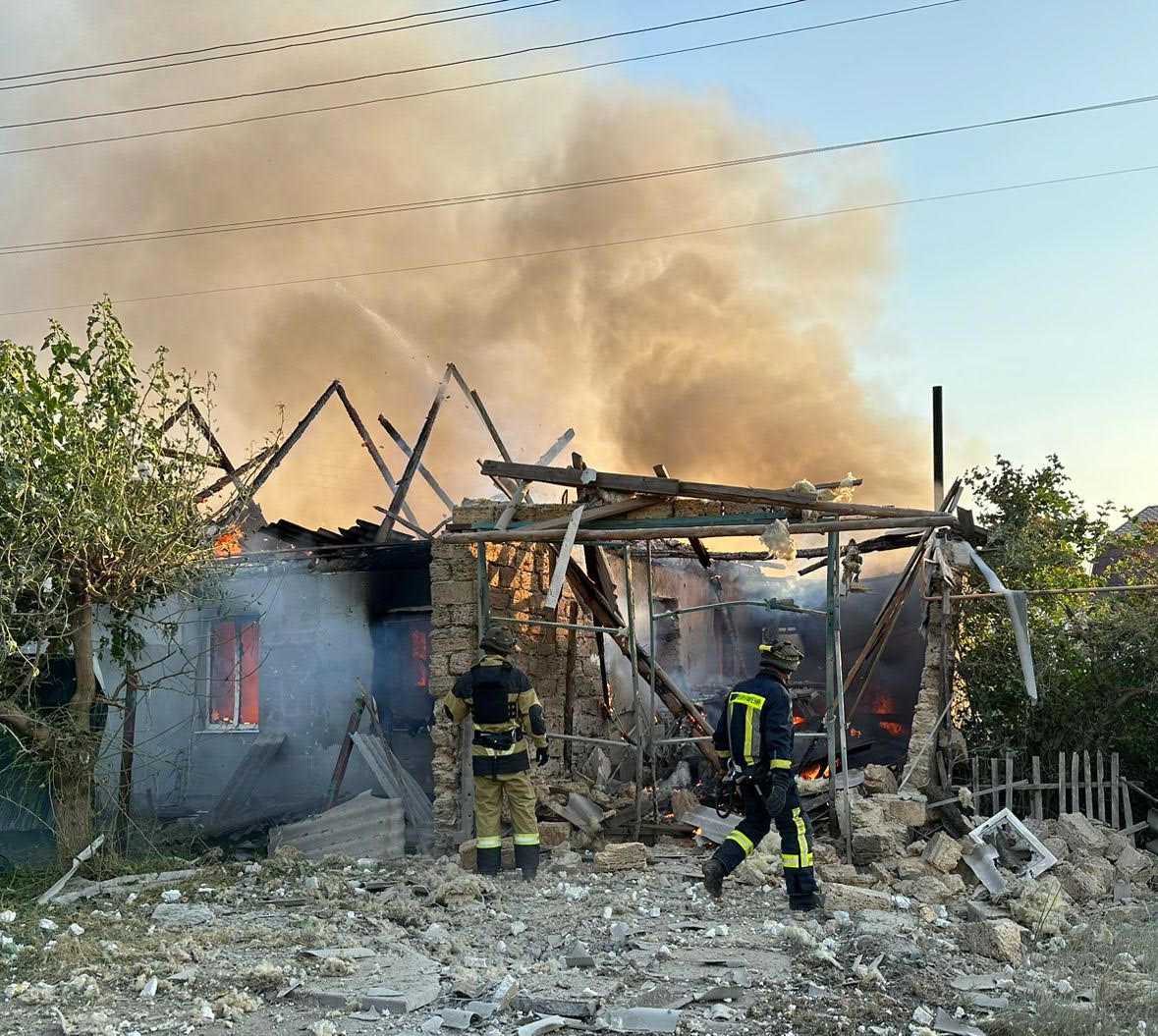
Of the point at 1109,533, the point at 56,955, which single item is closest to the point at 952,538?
the point at 1109,533

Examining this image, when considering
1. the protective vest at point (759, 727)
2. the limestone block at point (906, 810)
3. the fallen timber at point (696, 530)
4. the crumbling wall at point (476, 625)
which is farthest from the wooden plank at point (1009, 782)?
the crumbling wall at point (476, 625)

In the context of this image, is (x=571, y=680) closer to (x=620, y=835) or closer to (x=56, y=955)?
(x=620, y=835)

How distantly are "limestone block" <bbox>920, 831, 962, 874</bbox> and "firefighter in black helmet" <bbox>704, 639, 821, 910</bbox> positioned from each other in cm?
137

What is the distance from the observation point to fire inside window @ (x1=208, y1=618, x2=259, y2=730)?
43.8 ft

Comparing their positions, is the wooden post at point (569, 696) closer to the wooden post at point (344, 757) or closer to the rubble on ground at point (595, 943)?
the rubble on ground at point (595, 943)

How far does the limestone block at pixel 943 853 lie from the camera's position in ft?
26.1

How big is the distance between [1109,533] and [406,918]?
310 inches

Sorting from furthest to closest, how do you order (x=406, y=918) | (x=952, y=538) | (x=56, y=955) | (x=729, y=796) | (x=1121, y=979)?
(x=952, y=538) < (x=729, y=796) < (x=406, y=918) < (x=56, y=955) < (x=1121, y=979)

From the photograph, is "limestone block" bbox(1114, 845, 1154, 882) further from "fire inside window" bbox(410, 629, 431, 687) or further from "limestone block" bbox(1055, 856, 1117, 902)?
"fire inside window" bbox(410, 629, 431, 687)

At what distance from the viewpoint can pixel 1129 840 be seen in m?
8.52

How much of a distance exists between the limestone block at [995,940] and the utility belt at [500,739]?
139 inches

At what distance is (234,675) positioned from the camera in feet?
44.4

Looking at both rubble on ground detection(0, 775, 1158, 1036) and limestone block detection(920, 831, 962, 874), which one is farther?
limestone block detection(920, 831, 962, 874)

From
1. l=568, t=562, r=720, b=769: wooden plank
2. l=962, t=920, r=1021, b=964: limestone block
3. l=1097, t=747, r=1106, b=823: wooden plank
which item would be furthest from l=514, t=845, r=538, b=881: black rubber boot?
l=1097, t=747, r=1106, b=823: wooden plank
